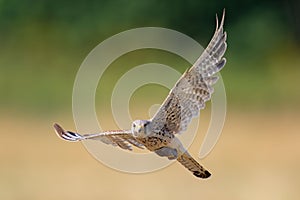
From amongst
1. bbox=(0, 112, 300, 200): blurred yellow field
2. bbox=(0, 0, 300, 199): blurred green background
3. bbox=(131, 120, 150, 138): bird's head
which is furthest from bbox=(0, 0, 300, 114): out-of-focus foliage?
bbox=(131, 120, 150, 138): bird's head

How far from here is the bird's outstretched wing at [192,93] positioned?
167 inches

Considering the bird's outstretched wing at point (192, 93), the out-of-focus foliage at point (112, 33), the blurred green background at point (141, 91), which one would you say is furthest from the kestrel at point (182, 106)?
the out-of-focus foliage at point (112, 33)

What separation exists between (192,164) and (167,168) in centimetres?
393

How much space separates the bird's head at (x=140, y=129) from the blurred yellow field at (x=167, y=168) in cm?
271

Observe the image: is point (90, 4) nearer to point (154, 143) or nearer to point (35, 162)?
point (35, 162)

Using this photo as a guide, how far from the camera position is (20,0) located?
13.4m

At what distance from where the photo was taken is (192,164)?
449 centimetres

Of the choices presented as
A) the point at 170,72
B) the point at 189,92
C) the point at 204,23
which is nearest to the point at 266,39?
the point at 204,23

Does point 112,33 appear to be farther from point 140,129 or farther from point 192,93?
point 140,129

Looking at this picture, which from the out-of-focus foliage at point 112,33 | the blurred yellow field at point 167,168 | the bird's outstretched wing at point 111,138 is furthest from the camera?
the out-of-focus foliage at point 112,33

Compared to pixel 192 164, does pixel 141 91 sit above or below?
above

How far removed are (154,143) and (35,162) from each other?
4.52 meters

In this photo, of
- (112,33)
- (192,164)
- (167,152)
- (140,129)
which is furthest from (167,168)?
(112,33)

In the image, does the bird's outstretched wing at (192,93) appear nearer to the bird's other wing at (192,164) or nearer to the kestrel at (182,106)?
the kestrel at (182,106)
